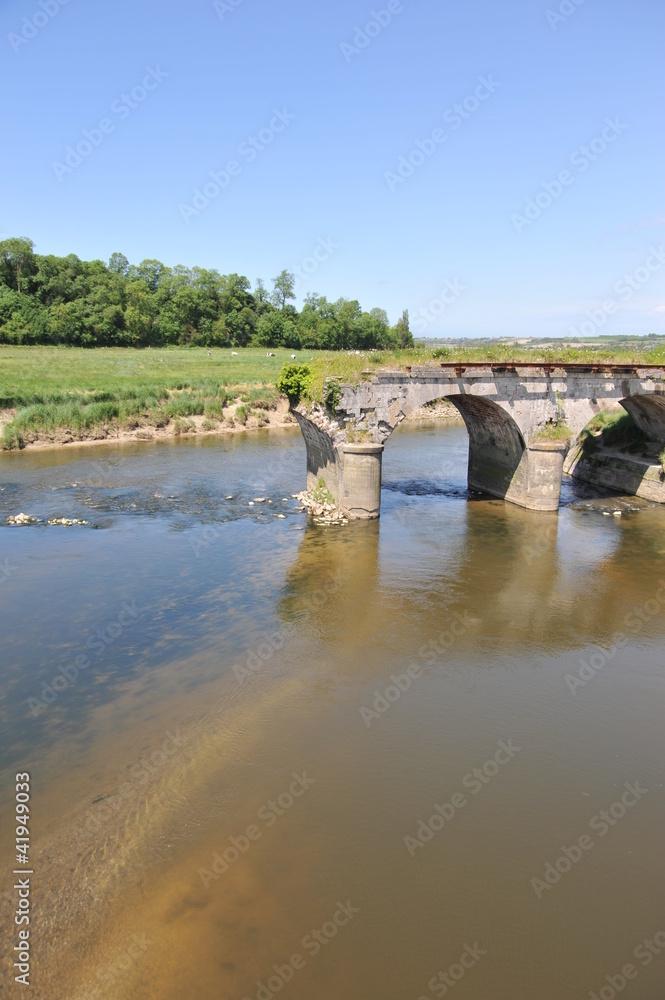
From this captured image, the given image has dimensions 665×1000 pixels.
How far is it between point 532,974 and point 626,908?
56.1 inches

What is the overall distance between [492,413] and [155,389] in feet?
89.4

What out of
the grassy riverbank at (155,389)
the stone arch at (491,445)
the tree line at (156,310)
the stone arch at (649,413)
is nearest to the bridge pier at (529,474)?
the stone arch at (491,445)

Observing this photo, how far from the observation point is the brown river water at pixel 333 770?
6.02m

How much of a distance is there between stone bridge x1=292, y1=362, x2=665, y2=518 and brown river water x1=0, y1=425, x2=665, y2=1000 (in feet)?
12.6

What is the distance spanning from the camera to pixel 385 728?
9.55 metres

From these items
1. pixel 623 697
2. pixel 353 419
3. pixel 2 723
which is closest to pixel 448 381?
pixel 353 419

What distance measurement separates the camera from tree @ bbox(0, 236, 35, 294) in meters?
75.8

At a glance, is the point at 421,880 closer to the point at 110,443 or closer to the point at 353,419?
the point at 353,419

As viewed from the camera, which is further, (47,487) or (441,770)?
(47,487)

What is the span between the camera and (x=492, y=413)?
22.4m

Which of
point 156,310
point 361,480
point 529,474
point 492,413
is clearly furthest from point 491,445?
point 156,310

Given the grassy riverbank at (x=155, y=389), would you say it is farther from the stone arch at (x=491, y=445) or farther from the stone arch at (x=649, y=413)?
the stone arch at (x=491, y=445)

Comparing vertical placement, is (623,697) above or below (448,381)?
below

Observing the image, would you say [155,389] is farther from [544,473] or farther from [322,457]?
[544,473]
